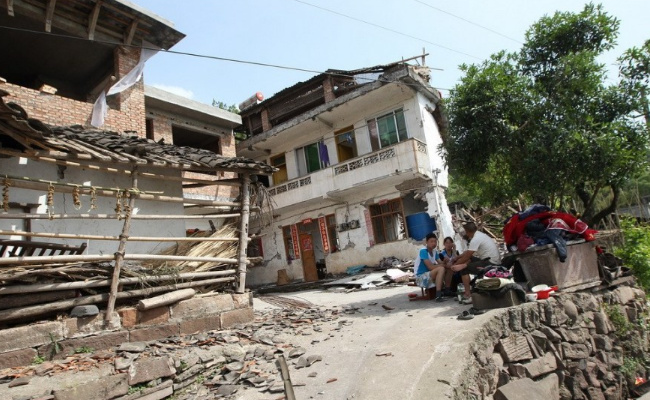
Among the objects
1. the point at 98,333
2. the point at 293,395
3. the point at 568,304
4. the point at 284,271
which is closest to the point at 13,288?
the point at 98,333

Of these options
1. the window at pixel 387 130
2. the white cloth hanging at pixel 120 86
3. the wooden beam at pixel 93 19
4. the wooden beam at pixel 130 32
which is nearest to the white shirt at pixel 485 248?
the white cloth hanging at pixel 120 86

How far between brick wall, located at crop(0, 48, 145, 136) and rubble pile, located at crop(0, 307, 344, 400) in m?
6.10

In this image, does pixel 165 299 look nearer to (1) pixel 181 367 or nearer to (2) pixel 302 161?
(1) pixel 181 367

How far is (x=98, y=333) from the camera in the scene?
5172mm

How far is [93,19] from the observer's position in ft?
33.8

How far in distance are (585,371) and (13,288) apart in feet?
26.4

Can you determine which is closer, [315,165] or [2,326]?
[2,326]

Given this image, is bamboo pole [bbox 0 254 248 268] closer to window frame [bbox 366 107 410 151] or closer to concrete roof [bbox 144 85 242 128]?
concrete roof [bbox 144 85 242 128]

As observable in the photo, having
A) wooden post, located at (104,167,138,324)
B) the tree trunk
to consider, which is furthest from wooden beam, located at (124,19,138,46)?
the tree trunk

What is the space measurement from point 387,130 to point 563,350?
1206 cm

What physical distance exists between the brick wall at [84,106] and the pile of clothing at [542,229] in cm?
992

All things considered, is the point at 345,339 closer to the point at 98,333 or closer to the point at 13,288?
the point at 98,333

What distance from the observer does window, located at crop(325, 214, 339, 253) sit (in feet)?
58.2

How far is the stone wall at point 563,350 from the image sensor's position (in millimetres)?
4520
